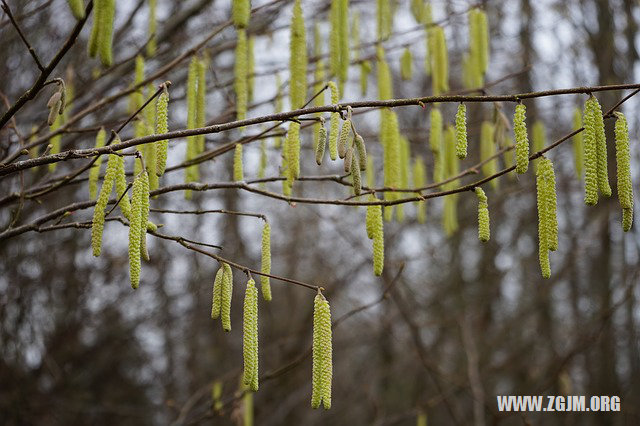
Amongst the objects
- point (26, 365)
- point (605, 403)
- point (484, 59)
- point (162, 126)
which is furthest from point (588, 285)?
point (162, 126)

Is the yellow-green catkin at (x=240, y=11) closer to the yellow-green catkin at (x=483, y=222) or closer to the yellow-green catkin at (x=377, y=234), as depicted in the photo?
the yellow-green catkin at (x=377, y=234)

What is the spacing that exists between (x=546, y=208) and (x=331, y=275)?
250 inches

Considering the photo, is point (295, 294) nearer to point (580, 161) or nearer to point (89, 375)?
point (89, 375)

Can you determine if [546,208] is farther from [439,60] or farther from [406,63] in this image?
[406,63]

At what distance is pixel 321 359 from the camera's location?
166 centimetres

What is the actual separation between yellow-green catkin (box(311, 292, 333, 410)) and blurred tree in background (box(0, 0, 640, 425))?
2.43 m

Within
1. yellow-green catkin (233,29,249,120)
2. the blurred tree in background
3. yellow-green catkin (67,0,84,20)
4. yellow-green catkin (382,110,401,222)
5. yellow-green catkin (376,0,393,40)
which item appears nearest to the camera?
yellow-green catkin (67,0,84,20)

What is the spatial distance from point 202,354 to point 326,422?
190 cm

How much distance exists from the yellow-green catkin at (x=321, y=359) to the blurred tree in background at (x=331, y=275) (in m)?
2.43

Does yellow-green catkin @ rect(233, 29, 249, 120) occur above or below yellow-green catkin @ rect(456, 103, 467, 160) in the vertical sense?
above

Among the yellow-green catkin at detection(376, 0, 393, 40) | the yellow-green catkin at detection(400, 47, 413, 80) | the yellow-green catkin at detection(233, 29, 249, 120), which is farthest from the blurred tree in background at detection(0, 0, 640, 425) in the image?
the yellow-green catkin at detection(233, 29, 249, 120)

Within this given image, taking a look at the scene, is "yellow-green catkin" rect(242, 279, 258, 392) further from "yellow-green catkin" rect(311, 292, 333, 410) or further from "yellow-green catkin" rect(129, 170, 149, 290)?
"yellow-green catkin" rect(129, 170, 149, 290)

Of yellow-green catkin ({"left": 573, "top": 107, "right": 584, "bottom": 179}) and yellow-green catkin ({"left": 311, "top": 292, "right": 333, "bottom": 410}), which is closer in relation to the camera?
yellow-green catkin ({"left": 311, "top": 292, "right": 333, "bottom": 410})

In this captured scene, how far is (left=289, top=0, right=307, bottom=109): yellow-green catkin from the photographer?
243 cm
